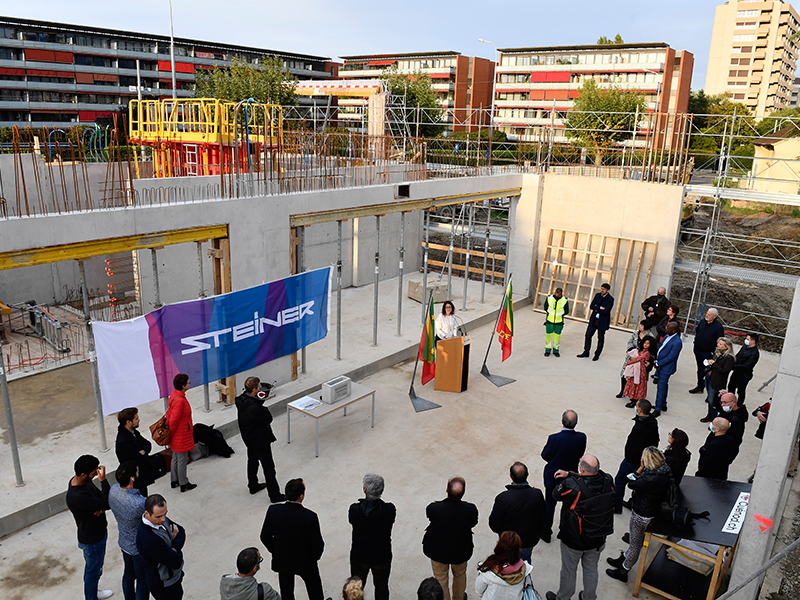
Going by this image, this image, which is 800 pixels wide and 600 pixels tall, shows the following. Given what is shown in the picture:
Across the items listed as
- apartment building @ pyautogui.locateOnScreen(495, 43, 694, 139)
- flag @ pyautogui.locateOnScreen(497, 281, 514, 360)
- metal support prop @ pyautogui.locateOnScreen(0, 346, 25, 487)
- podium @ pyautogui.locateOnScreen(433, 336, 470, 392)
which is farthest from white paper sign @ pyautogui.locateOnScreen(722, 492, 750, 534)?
apartment building @ pyautogui.locateOnScreen(495, 43, 694, 139)

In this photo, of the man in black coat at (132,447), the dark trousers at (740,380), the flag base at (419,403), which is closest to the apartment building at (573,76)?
the dark trousers at (740,380)

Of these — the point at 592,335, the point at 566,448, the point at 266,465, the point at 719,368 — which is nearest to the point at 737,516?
the point at 566,448

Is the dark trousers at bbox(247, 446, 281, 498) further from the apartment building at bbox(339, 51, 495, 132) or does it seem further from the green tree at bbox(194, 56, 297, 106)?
the apartment building at bbox(339, 51, 495, 132)

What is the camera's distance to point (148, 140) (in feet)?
48.6

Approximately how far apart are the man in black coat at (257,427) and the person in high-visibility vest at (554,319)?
7066 mm

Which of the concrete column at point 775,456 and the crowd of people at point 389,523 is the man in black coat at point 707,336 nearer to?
the crowd of people at point 389,523

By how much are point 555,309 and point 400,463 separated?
544 cm

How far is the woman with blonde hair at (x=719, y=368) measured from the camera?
917 centimetres

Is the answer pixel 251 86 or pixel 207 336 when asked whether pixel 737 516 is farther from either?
pixel 251 86

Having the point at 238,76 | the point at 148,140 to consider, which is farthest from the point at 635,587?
the point at 238,76

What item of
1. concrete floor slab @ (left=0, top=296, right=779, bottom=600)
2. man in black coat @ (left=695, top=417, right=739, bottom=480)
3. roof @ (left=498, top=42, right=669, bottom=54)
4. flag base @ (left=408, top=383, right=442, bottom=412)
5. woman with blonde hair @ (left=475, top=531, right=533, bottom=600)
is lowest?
concrete floor slab @ (left=0, top=296, right=779, bottom=600)

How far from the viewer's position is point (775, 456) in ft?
16.5

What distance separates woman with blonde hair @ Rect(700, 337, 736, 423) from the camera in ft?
30.1

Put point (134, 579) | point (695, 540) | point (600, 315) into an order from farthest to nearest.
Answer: point (600, 315) < point (695, 540) < point (134, 579)
